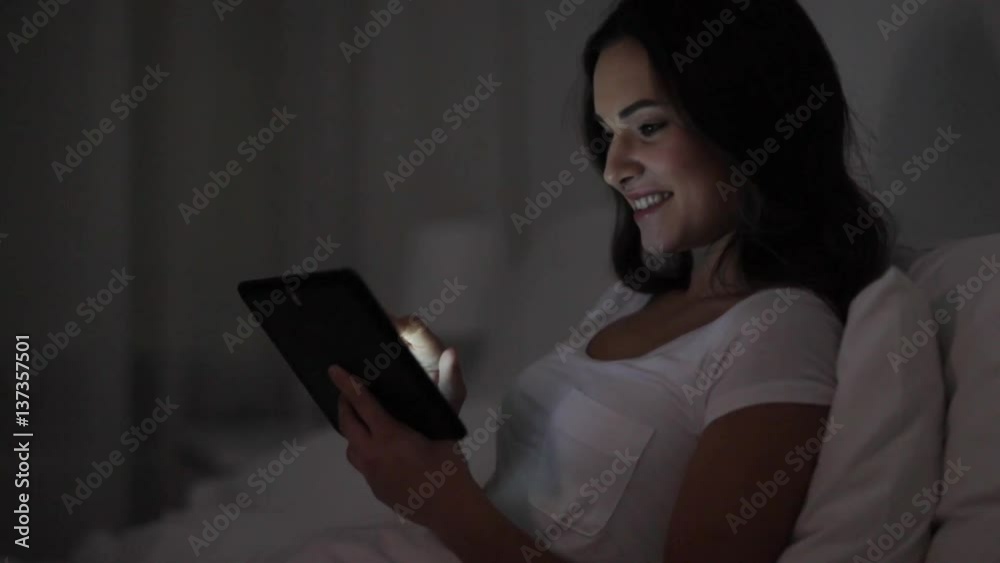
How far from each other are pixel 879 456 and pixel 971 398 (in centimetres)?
7

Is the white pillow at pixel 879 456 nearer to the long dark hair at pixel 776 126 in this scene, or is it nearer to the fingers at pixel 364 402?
the long dark hair at pixel 776 126

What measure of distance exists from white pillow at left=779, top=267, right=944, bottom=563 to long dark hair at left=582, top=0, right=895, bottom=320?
0.33 ft

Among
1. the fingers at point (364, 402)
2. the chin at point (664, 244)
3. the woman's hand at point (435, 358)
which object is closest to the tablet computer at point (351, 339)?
the fingers at point (364, 402)

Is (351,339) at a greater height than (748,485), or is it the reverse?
(351,339)

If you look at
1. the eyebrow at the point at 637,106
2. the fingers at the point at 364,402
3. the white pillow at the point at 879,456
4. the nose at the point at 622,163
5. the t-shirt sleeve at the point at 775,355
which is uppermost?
the eyebrow at the point at 637,106

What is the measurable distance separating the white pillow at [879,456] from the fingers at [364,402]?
0.31 metres

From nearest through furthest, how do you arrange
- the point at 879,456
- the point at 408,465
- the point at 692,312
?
the point at 879,456
the point at 408,465
the point at 692,312

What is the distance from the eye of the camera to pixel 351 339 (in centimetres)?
61

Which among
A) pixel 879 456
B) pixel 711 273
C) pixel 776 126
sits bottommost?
pixel 879 456

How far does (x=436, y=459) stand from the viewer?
63 cm

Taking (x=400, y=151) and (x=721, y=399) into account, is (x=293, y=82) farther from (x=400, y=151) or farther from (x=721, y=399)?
(x=721, y=399)

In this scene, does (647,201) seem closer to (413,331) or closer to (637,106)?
(637,106)

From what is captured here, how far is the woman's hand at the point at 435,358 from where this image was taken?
0.77m

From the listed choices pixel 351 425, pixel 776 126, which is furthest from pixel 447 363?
pixel 776 126
